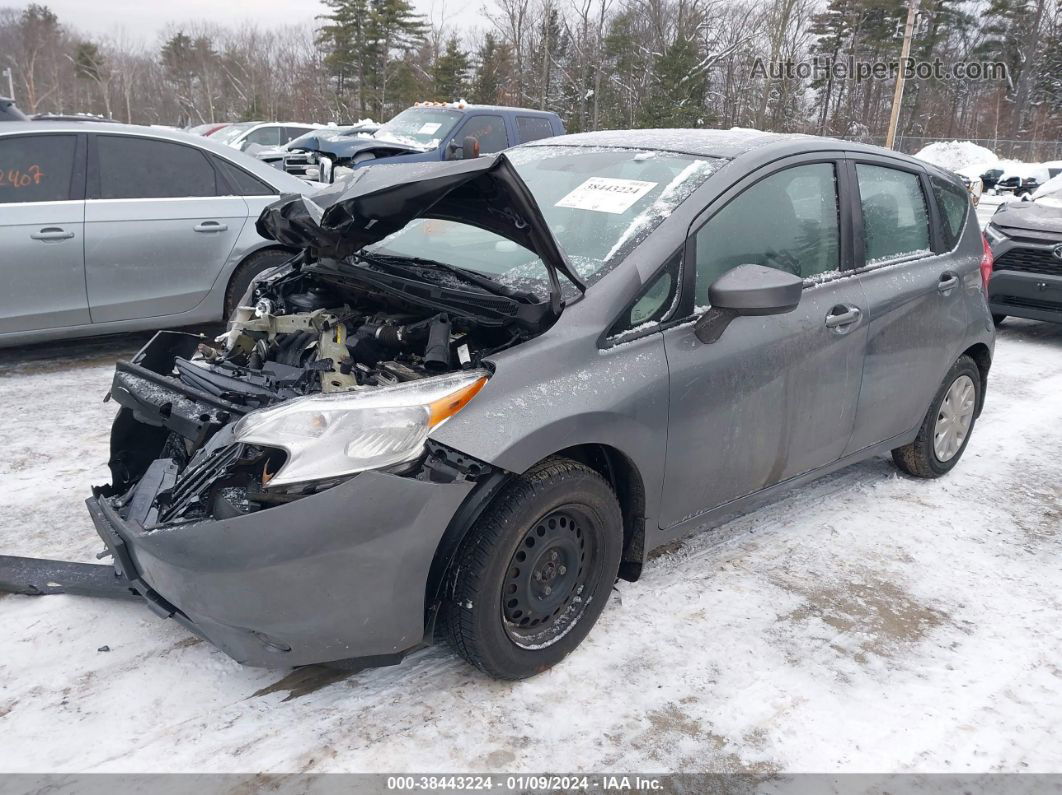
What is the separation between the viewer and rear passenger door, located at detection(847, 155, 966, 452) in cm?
361

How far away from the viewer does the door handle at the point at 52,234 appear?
511cm

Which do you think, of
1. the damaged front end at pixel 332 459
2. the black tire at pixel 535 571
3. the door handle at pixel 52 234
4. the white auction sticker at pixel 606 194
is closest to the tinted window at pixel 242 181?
the door handle at pixel 52 234

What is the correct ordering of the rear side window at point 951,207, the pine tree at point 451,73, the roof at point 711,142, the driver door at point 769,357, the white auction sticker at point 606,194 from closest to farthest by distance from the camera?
the driver door at point 769,357
the white auction sticker at point 606,194
the roof at point 711,142
the rear side window at point 951,207
the pine tree at point 451,73

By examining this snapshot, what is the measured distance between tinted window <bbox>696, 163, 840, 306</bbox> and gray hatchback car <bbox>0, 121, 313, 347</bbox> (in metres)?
4.12

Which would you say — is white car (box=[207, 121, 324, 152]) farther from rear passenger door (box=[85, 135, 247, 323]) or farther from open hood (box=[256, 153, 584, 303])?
open hood (box=[256, 153, 584, 303])

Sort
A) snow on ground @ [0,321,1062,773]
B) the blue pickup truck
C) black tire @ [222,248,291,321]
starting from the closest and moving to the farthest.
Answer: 1. snow on ground @ [0,321,1062,773]
2. black tire @ [222,248,291,321]
3. the blue pickup truck

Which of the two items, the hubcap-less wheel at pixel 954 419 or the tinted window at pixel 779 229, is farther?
the hubcap-less wheel at pixel 954 419

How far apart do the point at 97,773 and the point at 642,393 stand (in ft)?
6.29

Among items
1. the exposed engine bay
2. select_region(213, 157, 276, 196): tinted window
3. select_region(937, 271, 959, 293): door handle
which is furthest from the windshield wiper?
select_region(213, 157, 276, 196): tinted window

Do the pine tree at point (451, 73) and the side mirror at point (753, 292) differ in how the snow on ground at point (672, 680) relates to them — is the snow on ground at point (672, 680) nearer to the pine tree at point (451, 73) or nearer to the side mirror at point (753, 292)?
the side mirror at point (753, 292)

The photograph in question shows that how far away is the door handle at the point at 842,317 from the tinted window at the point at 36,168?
4.84 m

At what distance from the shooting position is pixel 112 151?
5539mm

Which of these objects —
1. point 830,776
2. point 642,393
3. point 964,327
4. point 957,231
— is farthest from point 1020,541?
point 642,393

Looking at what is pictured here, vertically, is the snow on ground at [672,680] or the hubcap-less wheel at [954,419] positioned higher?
the hubcap-less wheel at [954,419]
